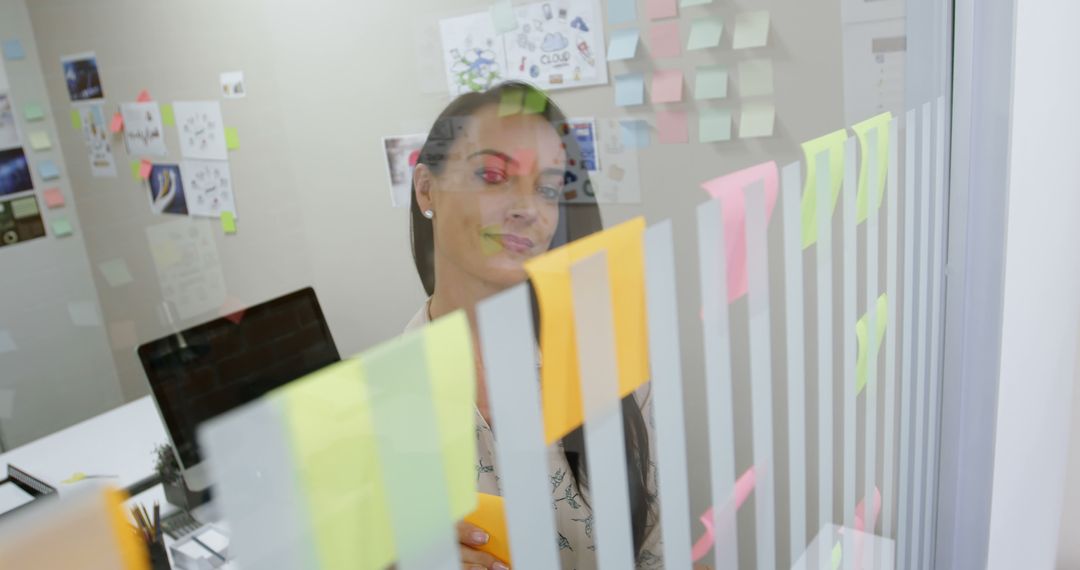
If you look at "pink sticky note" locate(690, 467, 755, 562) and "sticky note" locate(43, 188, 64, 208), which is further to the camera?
"pink sticky note" locate(690, 467, 755, 562)

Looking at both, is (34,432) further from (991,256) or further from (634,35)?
(991,256)

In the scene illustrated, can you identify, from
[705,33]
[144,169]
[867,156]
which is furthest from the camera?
[867,156]

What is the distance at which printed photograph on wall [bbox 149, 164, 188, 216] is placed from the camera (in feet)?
1.31

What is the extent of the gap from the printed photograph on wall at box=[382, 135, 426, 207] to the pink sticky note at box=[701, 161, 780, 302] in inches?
6.9

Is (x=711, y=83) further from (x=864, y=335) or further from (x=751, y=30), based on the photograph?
(x=864, y=335)

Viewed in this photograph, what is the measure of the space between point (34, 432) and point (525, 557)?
260mm

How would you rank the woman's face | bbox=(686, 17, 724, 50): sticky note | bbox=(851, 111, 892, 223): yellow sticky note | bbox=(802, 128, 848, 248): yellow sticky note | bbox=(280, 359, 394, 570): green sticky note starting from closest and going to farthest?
bbox=(280, 359, 394, 570): green sticky note, the woman's face, bbox=(686, 17, 724, 50): sticky note, bbox=(802, 128, 848, 248): yellow sticky note, bbox=(851, 111, 892, 223): yellow sticky note

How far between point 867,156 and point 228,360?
0.60 meters

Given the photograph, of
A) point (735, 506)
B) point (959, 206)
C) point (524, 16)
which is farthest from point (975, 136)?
point (524, 16)

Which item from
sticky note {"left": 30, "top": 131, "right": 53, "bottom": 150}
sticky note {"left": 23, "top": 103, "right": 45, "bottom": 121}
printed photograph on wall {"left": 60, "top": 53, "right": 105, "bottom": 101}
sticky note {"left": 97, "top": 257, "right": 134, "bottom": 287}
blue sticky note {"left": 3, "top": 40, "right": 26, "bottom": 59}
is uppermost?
blue sticky note {"left": 3, "top": 40, "right": 26, "bottom": 59}

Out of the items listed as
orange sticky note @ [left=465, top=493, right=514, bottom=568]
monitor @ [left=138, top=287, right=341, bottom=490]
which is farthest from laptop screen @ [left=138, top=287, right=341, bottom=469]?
orange sticky note @ [left=465, top=493, right=514, bottom=568]

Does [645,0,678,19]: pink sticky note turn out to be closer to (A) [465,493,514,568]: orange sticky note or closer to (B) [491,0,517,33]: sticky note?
(B) [491,0,517,33]: sticky note

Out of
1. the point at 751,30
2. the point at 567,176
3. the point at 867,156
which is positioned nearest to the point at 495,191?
the point at 567,176

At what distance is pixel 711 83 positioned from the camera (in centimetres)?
50
